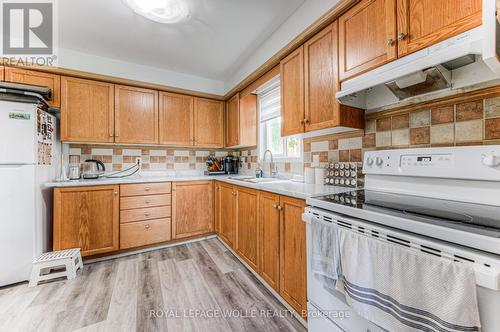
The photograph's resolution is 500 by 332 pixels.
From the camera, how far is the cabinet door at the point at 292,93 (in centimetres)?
172

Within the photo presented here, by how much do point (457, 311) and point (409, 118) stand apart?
1063mm

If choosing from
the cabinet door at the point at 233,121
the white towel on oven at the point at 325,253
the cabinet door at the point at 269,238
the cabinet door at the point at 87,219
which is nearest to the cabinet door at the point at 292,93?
the cabinet door at the point at 269,238

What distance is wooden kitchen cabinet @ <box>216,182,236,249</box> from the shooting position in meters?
2.31

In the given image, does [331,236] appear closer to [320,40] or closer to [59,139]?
[320,40]

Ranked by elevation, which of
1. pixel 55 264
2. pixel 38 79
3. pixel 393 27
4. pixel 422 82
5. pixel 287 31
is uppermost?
pixel 287 31

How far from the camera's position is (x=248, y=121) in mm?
2912

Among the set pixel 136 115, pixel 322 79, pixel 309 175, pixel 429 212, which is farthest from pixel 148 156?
pixel 429 212

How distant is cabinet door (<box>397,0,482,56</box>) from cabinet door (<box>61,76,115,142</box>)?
2.95m

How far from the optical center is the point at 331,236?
0.97 m

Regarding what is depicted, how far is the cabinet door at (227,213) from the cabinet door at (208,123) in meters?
0.90

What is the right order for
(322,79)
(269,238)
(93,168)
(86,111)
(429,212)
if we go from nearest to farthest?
(429,212) < (322,79) < (269,238) < (86,111) < (93,168)

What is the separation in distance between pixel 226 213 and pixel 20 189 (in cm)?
195

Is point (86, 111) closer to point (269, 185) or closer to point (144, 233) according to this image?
point (144, 233)

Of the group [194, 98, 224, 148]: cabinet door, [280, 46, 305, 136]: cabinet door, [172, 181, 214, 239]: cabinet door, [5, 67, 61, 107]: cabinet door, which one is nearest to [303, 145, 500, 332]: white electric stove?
[280, 46, 305, 136]: cabinet door
